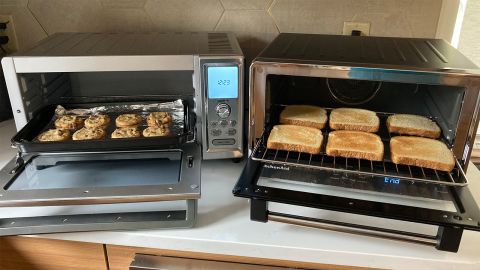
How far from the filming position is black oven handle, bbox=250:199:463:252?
2.22 feet

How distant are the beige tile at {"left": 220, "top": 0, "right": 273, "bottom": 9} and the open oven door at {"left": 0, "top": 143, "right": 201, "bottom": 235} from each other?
1.62 ft

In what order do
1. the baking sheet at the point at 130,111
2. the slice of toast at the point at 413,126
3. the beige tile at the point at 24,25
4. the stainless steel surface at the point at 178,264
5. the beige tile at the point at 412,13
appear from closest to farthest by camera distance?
the stainless steel surface at the point at 178,264 < the slice of toast at the point at 413,126 < the baking sheet at the point at 130,111 < the beige tile at the point at 412,13 < the beige tile at the point at 24,25

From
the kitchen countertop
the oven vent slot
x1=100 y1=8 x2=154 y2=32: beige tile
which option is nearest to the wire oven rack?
the kitchen countertop

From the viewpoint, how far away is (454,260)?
0.70 m

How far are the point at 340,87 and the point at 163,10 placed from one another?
0.58m

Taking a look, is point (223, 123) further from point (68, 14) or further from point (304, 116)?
point (68, 14)

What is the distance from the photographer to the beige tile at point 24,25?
4.07ft

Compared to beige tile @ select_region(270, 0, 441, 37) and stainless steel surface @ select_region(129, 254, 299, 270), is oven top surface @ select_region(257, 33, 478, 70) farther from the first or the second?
stainless steel surface @ select_region(129, 254, 299, 270)

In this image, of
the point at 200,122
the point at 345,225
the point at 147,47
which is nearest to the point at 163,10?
the point at 147,47

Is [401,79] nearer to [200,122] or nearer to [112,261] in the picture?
[200,122]

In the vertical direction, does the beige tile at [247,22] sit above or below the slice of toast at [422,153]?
above

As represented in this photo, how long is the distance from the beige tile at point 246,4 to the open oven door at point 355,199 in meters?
0.51

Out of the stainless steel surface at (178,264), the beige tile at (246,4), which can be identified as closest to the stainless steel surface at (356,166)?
the stainless steel surface at (178,264)

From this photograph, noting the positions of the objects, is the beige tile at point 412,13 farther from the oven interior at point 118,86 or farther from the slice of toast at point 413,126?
the oven interior at point 118,86
